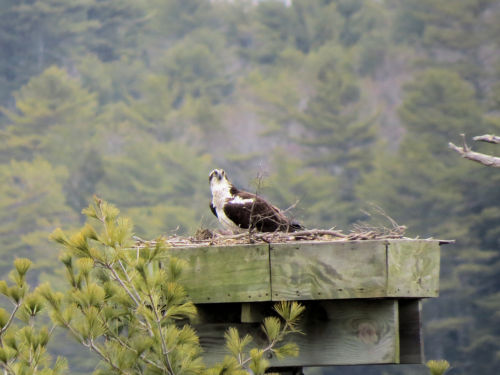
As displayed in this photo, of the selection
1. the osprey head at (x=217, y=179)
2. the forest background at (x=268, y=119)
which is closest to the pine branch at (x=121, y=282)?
the osprey head at (x=217, y=179)

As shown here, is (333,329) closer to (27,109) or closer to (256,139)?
(27,109)

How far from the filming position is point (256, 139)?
40.3m

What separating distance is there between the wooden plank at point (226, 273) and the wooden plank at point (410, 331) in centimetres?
43

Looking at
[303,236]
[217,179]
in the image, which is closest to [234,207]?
[217,179]

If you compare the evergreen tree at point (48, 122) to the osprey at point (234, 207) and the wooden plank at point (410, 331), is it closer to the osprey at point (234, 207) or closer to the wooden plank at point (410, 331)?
the osprey at point (234, 207)

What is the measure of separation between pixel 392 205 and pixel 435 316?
3679 millimetres

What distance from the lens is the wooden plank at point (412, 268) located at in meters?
2.52

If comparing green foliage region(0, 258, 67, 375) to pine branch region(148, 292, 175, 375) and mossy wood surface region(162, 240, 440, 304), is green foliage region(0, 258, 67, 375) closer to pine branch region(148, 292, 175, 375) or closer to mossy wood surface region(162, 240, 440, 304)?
pine branch region(148, 292, 175, 375)

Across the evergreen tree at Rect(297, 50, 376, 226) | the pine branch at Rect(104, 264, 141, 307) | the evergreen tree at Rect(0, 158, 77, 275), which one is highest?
the evergreen tree at Rect(297, 50, 376, 226)

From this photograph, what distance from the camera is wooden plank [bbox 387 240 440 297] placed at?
252 centimetres

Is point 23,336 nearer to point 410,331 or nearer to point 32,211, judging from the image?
point 410,331

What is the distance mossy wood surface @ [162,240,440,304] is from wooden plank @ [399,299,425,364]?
0.09 metres

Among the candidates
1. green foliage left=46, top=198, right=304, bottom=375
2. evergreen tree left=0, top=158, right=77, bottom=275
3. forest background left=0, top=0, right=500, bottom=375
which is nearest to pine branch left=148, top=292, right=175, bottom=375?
green foliage left=46, top=198, right=304, bottom=375

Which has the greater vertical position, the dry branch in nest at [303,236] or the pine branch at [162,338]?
the dry branch in nest at [303,236]
